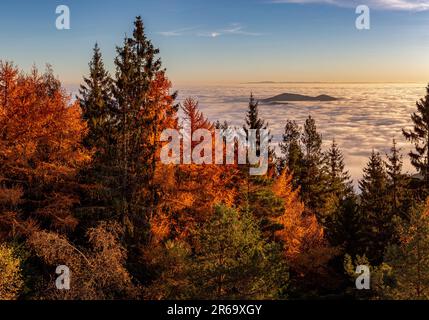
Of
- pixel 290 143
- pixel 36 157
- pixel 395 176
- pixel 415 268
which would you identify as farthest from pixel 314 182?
pixel 415 268

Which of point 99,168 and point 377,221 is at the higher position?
point 99,168

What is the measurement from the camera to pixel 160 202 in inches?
1220

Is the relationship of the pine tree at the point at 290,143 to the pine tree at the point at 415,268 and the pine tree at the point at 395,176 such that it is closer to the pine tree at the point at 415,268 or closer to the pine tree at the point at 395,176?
the pine tree at the point at 395,176

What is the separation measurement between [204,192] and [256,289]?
15.0m

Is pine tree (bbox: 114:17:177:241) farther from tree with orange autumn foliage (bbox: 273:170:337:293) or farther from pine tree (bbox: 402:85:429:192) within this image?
pine tree (bbox: 402:85:429:192)

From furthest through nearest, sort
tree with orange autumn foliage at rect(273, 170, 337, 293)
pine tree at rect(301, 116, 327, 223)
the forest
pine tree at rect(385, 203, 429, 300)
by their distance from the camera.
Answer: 1. pine tree at rect(301, 116, 327, 223)
2. tree with orange autumn foliage at rect(273, 170, 337, 293)
3. the forest
4. pine tree at rect(385, 203, 429, 300)

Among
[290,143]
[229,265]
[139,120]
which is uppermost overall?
[139,120]

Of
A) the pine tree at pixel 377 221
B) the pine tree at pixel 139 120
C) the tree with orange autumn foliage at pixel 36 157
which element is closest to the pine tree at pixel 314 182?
the pine tree at pixel 377 221

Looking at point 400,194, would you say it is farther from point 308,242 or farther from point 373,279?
point 373,279

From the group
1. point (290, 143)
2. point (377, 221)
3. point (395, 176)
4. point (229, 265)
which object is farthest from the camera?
point (290, 143)

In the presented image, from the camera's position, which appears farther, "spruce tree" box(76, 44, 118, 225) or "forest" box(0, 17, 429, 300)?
"spruce tree" box(76, 44, 118, 225)

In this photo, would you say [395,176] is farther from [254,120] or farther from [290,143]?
[290,143]

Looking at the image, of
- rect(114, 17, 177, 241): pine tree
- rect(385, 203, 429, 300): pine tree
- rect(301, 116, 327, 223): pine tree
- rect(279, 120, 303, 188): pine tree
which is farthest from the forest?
rect(279, 120, 303, 188): pine tree
